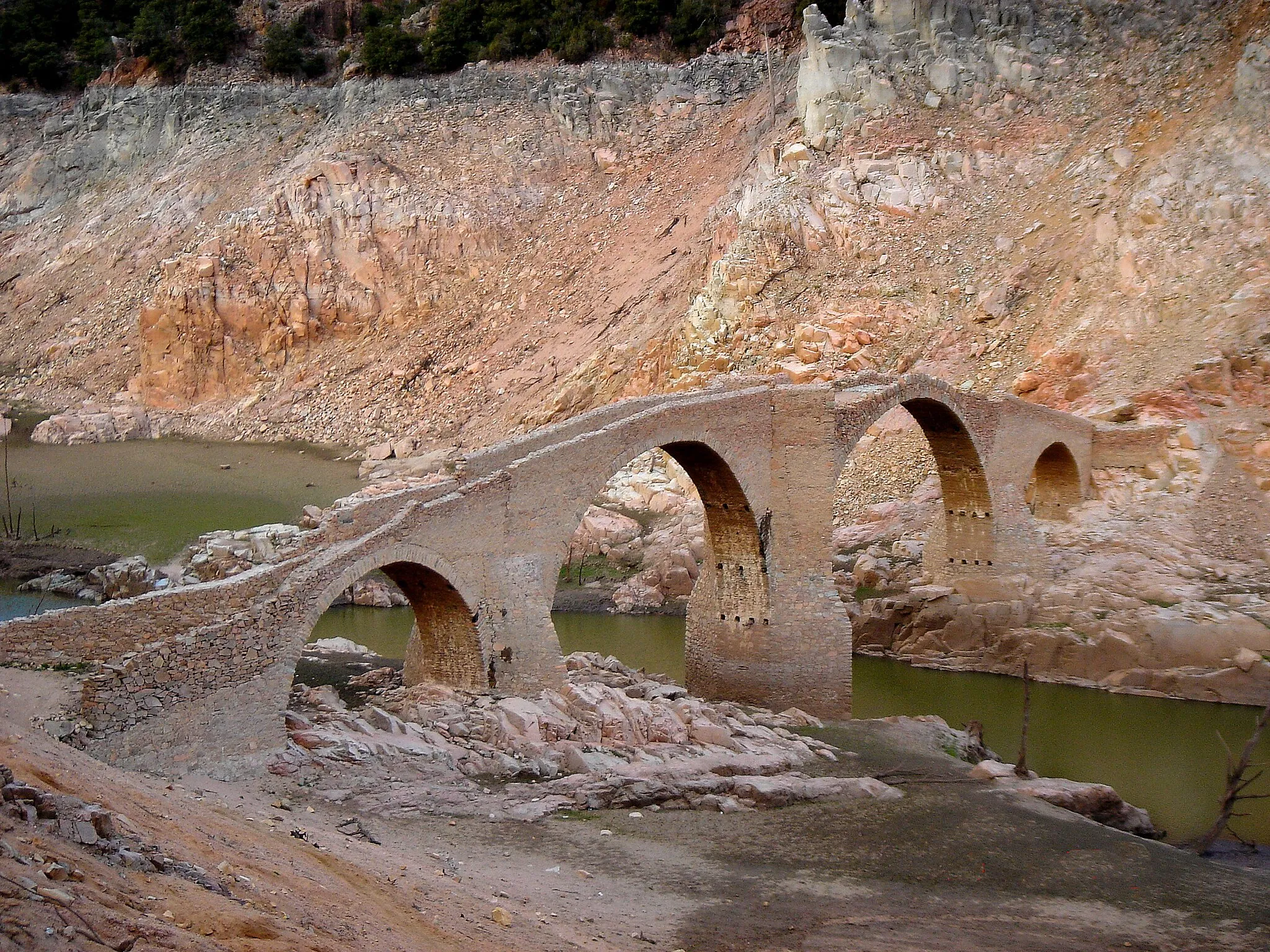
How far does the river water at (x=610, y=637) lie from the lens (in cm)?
1692

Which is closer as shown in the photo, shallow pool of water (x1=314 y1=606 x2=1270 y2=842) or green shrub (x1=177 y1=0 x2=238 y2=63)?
shallow pool of water (x1=314 y1=606 x2=1270 y2=842)

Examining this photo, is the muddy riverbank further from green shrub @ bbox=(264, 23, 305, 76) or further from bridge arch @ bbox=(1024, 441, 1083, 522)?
green shrub @ bbox=(264, 23, 305, 76)

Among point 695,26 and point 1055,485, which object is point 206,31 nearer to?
point 695,26

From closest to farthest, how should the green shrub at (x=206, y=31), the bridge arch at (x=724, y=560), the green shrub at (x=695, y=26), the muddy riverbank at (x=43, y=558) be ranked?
the bridge arch at (x=724, y=560)
the muddy riverbank at (x=43, y=558)
the green shrub at (x=695, y=26)
the green shrub at (x=206, y=31)

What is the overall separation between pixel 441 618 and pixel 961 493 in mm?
13168

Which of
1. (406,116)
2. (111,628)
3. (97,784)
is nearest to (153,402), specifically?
(406,116)

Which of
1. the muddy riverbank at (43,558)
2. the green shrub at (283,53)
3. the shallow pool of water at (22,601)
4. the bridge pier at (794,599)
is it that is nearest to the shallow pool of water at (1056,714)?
the bridge pier at (794,599)

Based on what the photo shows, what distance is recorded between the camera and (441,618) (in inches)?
554

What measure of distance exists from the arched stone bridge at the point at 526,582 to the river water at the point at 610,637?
2.84 m

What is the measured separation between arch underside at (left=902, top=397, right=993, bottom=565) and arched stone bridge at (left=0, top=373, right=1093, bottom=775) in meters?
0.08

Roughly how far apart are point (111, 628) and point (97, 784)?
351 centimetres

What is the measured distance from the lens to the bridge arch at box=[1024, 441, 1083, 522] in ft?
83.4

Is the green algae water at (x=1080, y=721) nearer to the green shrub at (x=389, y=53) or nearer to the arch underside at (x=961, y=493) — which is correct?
the arch underside at (x=961, y=493)

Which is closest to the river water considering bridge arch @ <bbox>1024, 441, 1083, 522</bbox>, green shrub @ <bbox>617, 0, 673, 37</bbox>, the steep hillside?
the steep hillside
